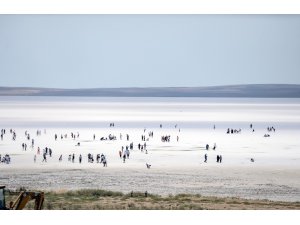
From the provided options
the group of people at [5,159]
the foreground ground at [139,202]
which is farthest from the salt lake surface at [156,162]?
the foreground ground at [139,202]

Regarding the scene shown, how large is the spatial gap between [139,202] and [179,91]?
119 inches

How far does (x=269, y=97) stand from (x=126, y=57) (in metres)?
3.11

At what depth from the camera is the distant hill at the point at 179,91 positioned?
13.3m

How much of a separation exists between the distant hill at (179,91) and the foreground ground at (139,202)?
210cm

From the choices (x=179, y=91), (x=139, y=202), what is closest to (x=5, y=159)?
(x=139, y=202)

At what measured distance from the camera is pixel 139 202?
1228cm

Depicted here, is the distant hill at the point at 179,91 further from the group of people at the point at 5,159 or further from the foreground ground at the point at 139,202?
the foreground ground at the point at 139,202

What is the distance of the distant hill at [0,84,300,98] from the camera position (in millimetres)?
13306

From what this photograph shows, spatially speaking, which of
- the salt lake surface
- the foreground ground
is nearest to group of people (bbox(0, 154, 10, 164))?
the salt lake surface

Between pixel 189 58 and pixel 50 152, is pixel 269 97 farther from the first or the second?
pixel 50 152

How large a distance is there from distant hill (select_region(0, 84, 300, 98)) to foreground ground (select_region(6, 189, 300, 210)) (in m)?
2.10

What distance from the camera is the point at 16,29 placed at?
39.9 ft

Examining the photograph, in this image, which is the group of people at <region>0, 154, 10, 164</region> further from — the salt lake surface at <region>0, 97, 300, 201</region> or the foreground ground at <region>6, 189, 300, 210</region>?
the foreground ground at <region>6, 189, 300, 210</region>
